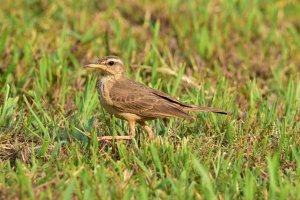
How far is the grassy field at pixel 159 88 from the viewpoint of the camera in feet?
18.4

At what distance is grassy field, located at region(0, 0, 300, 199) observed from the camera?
18.4ft

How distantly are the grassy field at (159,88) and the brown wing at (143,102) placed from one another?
209 mm

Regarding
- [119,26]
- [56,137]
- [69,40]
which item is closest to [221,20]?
[119,26]

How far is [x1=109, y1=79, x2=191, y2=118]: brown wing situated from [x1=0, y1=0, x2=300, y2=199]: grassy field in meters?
0.21

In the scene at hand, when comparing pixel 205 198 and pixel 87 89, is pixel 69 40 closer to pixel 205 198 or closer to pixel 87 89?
pixel 87 89

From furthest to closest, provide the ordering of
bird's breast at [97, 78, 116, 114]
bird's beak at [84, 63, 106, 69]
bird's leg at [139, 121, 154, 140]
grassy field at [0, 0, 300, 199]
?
bird's beak at [84, 63, 106, 69] → bird's breast at [97, 78, 116, 114] → bird's leg at [139, 121, 154, 140] → grassy field at [0, 0, 300, 199]

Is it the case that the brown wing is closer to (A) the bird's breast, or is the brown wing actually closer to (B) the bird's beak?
(A) the bird's breast

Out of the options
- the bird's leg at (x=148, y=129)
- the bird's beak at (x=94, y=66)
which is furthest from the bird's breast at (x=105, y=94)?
the bird's leg at (x=148, y=129)

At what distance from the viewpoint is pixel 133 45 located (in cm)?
955

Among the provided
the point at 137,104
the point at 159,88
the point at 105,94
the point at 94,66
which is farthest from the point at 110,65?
the point at 159,88

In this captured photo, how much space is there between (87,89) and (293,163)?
244 cm

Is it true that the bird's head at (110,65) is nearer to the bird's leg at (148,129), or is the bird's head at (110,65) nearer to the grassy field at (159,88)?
the grassy field at (159,88)

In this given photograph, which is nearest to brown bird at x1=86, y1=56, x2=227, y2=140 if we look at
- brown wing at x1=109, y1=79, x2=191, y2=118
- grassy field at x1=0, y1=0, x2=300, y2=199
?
brown wing at x1=109, y1=79, x2=191, y2=118

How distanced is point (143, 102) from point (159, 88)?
3.96ft
